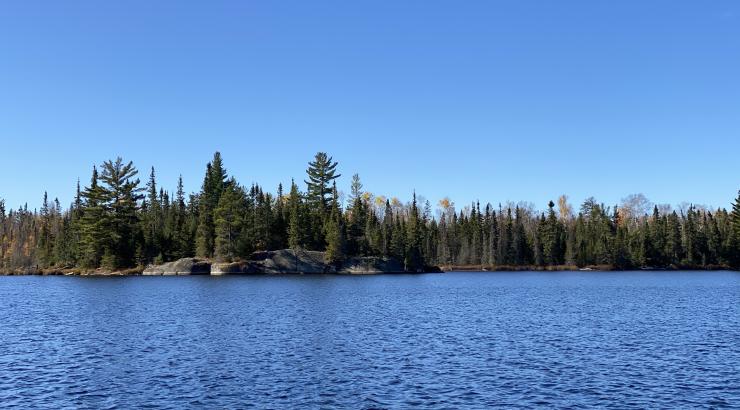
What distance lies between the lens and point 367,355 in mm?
39188

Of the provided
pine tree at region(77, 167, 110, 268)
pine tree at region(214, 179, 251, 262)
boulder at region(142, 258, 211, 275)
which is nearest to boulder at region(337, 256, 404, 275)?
pine tree at region(214, 179, 251, 262)

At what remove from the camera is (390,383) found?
31328 mm

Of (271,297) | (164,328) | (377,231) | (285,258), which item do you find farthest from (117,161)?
(164,328)

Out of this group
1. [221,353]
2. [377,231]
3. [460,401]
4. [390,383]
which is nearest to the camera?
[460,401]

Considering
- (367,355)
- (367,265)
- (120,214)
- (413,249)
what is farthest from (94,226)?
(367,355)

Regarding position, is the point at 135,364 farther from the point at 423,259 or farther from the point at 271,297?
the point at 423,259

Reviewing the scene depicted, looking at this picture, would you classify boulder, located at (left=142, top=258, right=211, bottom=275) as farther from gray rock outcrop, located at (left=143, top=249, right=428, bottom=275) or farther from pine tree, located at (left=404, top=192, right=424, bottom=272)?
pine tree, located at (left=404, top=192, right=424, bottom=272)

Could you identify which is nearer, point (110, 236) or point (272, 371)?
point (272, 371)

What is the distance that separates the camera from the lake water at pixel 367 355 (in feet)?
94.3

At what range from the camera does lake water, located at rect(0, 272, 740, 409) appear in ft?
94.3

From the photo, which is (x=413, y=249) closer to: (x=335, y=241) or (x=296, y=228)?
(x=335, y=241)

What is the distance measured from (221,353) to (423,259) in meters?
151

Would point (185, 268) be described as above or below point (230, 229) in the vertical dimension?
below

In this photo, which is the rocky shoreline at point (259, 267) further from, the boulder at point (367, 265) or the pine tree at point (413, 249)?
the pine tree at point (413, 249)
